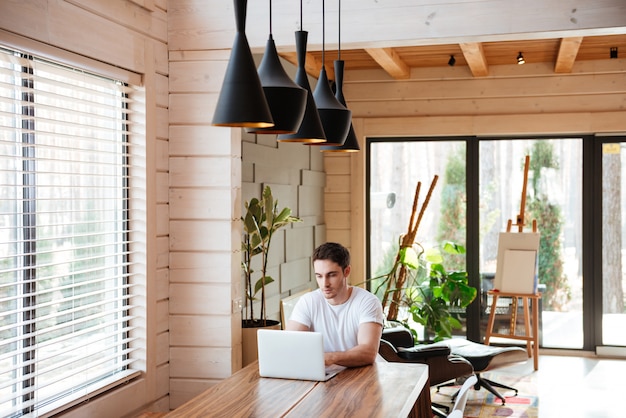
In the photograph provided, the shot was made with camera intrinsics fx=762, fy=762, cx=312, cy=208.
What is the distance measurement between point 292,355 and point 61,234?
1.25m

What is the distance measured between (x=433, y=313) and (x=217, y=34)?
348cm

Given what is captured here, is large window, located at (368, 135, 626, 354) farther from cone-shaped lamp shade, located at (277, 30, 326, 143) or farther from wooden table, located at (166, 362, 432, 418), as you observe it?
cone-shaped lamp shade, located at (277, 30, 326, 143)

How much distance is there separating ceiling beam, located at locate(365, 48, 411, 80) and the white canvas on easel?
1.84 metres

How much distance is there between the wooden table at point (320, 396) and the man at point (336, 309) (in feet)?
1.11

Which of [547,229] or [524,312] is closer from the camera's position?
[524,312]

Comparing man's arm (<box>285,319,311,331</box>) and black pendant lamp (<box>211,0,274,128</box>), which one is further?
man's arm (<box>285,319,311,331</box>)

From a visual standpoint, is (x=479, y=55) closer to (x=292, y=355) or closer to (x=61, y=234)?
(x=292, y=355)

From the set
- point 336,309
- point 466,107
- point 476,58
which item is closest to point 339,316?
point 336,309

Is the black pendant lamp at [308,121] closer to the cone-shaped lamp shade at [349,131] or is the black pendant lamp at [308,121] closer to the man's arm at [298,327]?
the cone-shaped lamp shade at [349,131]

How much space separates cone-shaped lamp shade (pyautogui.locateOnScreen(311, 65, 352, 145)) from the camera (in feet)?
11.6

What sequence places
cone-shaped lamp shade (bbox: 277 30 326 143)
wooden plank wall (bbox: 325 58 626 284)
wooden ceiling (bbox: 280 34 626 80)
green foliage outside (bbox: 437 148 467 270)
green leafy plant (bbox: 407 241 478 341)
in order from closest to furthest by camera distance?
cone-shaped lamp shade (bbox: 277 30 326 143) < wooden ceiling (bbox: 280 34 626 80) < green leafy plant (bbox: 407 241 478 341) < wooden plank wall (bbox: 325 58 626 284) < green foliage outside (bbox: 437 148 467 270)

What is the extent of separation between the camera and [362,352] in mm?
3703

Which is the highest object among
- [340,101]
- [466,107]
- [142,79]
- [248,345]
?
[466,107]

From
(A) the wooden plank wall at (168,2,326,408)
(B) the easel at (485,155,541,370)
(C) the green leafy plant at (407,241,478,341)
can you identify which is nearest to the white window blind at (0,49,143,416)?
(A) the wooden plank wall at (168,2,326,408)
